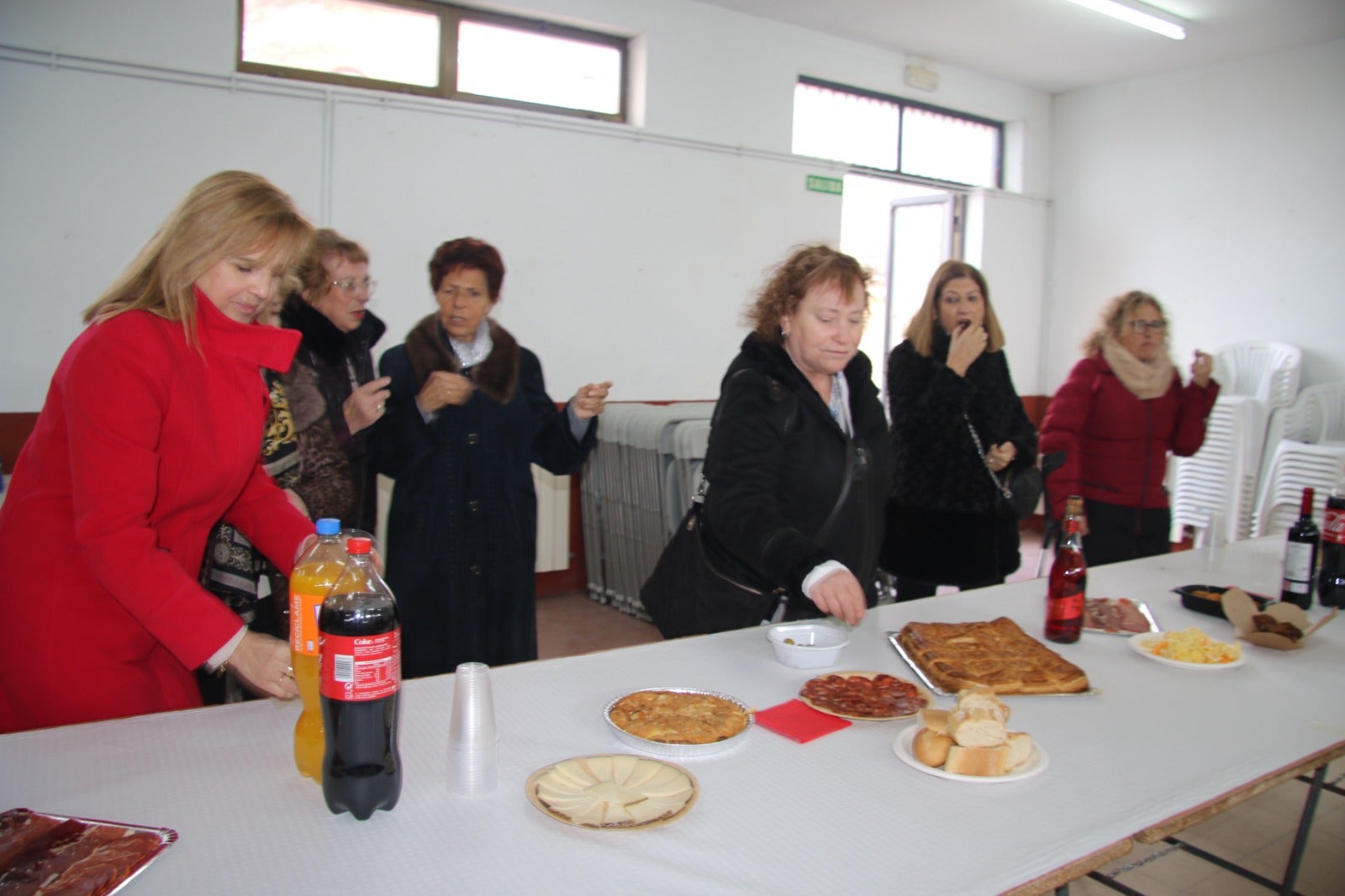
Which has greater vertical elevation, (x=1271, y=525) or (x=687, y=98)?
(x=687, y=98)

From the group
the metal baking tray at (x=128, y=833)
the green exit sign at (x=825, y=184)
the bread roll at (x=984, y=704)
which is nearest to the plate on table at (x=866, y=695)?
the bread roll at (x=984, y=704)

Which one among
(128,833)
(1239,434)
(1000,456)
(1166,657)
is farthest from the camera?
(1239,434)

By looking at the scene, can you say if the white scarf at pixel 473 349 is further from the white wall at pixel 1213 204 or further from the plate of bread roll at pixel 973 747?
the white wall at pixel 1213 204

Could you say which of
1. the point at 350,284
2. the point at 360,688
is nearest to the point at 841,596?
the point at 360,688

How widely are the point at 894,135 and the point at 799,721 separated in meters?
5.55

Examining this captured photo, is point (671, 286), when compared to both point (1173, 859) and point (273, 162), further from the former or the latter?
point (1173, 859)

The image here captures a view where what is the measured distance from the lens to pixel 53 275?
3.68 m

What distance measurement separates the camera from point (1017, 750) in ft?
4.24

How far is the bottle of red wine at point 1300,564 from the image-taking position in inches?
85.6

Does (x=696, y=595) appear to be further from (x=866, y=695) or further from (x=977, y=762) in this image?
(x=977, y=762)

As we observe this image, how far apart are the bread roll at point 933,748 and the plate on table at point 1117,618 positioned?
0.80 metres

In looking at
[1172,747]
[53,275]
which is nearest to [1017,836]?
[1172,747]

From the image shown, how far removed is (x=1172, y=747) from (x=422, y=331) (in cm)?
196

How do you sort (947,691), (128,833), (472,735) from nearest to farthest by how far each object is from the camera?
(128,833) → (472,735) → (947,691)
